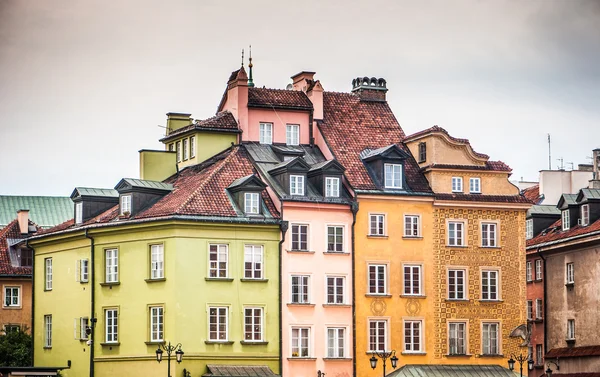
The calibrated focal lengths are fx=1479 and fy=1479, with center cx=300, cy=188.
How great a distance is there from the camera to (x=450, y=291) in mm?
76562

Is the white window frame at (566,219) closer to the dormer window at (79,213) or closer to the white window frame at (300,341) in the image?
the white window frame at (300,341)

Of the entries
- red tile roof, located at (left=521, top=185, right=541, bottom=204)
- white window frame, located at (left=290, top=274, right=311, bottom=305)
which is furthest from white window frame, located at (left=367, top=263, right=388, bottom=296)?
red tile roof, located at (left=521, top=185, right=541, bottom=204)

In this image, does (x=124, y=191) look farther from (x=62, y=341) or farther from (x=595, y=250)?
(x=595, y=250)

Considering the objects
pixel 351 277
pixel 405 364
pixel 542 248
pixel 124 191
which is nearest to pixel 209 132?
pixel 124 191

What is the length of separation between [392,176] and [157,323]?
1470cm

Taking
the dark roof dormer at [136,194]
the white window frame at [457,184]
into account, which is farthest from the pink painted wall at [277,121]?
the white window frame at [457,184]

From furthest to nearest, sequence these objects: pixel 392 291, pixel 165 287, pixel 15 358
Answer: pixel 15 358 → pixel 392 291 → pixel 165 287

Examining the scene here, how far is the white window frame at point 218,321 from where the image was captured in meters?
70.2

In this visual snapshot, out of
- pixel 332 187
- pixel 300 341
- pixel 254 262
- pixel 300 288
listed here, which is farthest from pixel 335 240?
pixel 300 341

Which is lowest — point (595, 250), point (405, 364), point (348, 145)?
point (405, 364)

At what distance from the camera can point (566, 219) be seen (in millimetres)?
84438

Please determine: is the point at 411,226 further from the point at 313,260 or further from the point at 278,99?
the point at 278,99

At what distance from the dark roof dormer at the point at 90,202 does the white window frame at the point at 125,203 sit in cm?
389

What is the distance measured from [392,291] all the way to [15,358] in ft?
74.9
